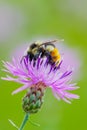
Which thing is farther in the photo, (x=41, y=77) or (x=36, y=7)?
(x=36, y=7)

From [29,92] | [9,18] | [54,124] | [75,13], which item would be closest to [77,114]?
[54,124]

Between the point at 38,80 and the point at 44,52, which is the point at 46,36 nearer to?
the point at 44,52

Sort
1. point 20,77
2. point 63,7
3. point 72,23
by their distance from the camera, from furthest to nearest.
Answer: point 63,7 → point 72,23 → point 20,77

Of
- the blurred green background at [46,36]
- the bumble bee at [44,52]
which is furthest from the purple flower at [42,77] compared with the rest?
the blurred green background at [46,36]

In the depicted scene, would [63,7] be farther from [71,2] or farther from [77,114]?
[77,114]

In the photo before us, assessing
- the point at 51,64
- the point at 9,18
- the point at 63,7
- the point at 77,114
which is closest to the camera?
the point at 51,64

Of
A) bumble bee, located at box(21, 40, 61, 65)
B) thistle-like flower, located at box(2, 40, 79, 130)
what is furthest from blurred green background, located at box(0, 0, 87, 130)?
thistle-like flower, located at box(2, 40, 79, 130)

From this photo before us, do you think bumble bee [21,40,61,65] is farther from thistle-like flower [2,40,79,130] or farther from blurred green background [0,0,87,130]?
blurred green background [0,0,87,130]
